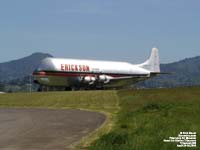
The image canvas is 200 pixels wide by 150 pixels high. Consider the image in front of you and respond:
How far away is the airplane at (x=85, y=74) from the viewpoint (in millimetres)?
93062

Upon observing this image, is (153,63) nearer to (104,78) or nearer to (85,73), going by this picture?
(104,78)

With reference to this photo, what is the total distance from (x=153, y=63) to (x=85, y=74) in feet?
96.3

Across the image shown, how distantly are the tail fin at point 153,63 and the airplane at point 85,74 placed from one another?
7.78 metres

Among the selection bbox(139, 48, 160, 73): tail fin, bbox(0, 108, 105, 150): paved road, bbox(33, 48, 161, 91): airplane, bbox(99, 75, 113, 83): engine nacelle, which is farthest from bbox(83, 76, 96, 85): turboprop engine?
bbox(0, 108, 105, 150): paved road

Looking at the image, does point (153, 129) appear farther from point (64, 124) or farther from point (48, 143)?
point (64, 124)

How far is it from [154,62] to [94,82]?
2724 cm

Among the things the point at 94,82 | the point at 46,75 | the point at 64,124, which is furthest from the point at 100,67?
the point at 64,124

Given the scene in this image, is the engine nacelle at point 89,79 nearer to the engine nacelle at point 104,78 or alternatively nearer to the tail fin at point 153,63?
the engine nacelle at point 104,78

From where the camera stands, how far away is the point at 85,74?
9706cm

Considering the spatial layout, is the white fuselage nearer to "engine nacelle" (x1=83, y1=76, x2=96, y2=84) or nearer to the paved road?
"engine nacelle" (x1=83, y1=76, x2=96, y2=84)

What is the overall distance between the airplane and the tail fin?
7.78 metres

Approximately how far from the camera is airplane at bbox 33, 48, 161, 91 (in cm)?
9306

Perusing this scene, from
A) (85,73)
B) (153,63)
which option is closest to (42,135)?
(85,73)

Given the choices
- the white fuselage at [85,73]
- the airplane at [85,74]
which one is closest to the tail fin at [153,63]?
the airplane at [85,74]
